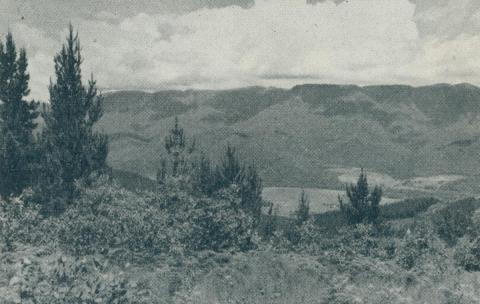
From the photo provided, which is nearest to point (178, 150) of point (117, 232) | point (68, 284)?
point (117, 232)

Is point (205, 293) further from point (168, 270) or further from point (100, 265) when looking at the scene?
point (100, 265)

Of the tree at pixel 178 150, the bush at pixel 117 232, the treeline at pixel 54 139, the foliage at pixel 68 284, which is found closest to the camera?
the foliage at pixel 68 284

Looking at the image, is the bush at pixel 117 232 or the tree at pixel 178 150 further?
the tree at pixel 178 150

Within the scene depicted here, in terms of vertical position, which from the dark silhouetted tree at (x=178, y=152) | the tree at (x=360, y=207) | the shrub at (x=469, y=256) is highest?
the dark silhouetted tree at (x=178, y=152)

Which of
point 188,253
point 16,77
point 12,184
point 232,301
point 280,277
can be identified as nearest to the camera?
point 232,301

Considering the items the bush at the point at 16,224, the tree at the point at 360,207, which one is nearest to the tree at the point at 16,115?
the bush at the point at 16,224

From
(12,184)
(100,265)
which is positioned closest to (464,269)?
(100,265)

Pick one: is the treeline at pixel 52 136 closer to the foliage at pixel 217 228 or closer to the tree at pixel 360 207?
the foliage at pixel 217 228
